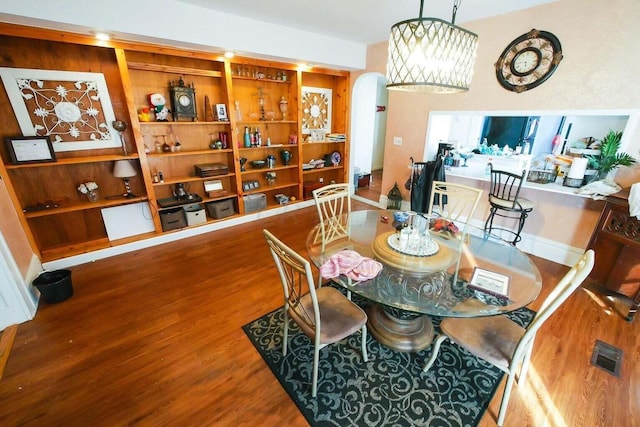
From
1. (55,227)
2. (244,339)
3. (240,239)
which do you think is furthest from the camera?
(240,239)

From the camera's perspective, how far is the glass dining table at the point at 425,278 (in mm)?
1439

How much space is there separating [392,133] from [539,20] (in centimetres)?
199

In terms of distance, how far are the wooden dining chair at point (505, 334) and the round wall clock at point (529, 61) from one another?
2.32 m

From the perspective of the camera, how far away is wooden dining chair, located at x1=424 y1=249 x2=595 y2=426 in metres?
1.26

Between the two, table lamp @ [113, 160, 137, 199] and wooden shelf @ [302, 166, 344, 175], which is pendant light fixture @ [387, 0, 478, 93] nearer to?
table lamp @ [113, 160, 137, 199]

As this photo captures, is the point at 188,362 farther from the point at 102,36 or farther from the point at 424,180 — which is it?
the point at 424,180

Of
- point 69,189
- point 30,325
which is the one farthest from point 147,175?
point 30,325

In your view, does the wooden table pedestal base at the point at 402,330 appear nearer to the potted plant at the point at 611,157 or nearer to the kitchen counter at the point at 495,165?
the kitchen counter at the point at 495,165

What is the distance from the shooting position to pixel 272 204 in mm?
4539

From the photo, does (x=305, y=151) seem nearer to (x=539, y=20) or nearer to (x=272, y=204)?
(x=272, y=204)

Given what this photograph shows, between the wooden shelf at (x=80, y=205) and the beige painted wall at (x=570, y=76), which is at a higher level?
the beige painted wall at (x=570, y=76)

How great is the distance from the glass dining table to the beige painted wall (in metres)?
1.50

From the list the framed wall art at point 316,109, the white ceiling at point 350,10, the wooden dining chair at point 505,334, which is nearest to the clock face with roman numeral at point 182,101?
the white ceiling at point 350,10

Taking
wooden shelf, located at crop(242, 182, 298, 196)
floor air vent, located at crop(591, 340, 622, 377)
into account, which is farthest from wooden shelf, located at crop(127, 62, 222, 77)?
floor air vent, located at crop(591, 340, 622, 377)
